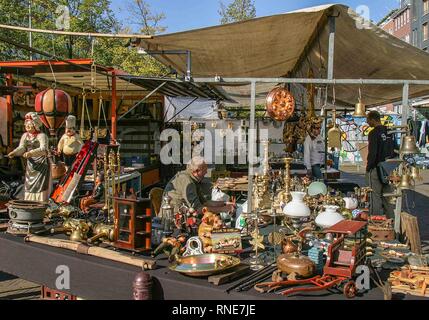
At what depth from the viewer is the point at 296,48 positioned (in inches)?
239

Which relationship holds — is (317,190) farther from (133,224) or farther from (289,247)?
(133,224)

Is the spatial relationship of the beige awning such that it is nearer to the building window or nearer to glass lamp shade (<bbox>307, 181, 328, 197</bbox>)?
glass lamp shade (<bbox>307, 181, 328, 197</bbox>)

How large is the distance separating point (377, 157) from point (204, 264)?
328 centimetres

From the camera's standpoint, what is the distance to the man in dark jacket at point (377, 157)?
5082 millimetres

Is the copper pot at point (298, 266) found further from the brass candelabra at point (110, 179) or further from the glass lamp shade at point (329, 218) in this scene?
the brass candelabra at point (110, 179)

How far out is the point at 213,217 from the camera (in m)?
3.33

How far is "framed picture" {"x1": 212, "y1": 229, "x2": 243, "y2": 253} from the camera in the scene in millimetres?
3118

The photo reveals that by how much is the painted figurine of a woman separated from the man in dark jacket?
415 centimetres

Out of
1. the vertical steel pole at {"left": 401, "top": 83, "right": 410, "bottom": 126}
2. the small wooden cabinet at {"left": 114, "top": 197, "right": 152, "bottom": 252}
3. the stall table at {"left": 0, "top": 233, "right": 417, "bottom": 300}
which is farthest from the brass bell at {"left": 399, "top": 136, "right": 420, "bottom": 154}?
the small wooden cabinet at {"left": 114, "top": 197, "right": 152, "bottom": 252}

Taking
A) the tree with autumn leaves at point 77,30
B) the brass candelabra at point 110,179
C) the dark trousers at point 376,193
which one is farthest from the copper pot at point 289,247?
the tree with autumn leaves at point 77,30

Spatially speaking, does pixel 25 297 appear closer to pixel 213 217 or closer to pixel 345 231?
pixel 213 217

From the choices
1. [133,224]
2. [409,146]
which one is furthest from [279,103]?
[133,224]

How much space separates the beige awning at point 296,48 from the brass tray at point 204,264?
8.62 feet
